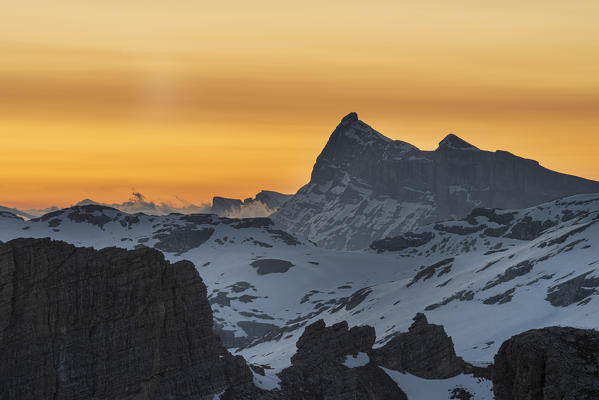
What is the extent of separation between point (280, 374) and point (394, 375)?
2201 cm

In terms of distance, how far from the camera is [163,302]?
10994 cm

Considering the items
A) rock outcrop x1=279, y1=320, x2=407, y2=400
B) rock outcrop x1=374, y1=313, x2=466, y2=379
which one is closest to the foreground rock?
rock outcrop x1=279, y1=320, x2=407, y2=400

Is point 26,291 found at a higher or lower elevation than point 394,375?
higher

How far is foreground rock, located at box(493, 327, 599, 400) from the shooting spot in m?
26.4

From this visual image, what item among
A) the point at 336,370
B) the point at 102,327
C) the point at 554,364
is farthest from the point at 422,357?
the point at 554,364

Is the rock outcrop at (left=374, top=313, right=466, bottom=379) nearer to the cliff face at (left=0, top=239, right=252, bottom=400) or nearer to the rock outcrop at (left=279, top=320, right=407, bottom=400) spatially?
the rock outcrop at (left=279, top=320, right=407, bottom=400)

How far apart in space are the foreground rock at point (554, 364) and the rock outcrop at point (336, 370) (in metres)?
93.2

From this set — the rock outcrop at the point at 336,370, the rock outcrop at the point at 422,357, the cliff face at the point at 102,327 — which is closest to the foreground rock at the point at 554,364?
the cliff face at the point at 102,327

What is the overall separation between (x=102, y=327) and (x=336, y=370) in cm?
3581

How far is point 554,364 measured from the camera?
2688 cm

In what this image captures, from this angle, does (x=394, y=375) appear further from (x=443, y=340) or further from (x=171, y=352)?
(x=171, y=352)

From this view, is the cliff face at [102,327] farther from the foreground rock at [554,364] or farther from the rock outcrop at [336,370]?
the foreground rock at [554,364]

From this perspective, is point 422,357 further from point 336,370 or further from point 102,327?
point 102,327


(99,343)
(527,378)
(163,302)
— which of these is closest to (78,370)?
(99,343)
